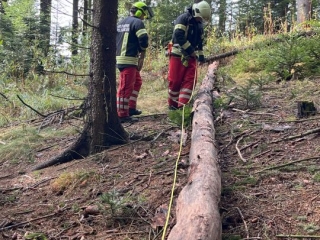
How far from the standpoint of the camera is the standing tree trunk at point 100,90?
4.71 m

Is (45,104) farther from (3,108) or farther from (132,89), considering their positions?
(132,89)

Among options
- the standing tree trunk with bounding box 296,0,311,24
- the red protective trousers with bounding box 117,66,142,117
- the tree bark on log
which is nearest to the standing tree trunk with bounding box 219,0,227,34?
the standing tree trunk with bounding box 296,0,311,24

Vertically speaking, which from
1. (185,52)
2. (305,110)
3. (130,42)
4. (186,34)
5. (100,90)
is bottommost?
(305,110)

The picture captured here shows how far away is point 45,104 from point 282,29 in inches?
284

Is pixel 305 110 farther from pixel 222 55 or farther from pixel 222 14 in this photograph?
pixel 222 14

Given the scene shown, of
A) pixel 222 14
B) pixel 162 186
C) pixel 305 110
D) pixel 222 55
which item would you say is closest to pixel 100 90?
pixel 162 186

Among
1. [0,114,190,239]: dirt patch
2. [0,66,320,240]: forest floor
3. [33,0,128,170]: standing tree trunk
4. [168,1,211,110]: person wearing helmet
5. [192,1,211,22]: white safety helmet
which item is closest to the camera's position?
[0,66,320,240]: forest floor

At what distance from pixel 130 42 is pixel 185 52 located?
0.99 m

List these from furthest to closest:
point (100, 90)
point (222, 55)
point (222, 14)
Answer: point (222, 14) → point (222, 55) → point (100, 90)

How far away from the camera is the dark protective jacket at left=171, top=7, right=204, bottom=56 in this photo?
6637 millimetres

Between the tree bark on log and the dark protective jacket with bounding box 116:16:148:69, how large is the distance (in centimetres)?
274

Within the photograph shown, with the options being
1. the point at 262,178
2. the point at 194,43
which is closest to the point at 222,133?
the point at 262,178

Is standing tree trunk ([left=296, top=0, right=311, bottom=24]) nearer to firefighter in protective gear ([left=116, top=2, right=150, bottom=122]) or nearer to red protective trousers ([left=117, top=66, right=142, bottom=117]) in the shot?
firefighter in protective gear ([left=116, top=2, right=150, bottom=122])

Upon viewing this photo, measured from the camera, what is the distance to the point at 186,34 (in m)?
6.83
